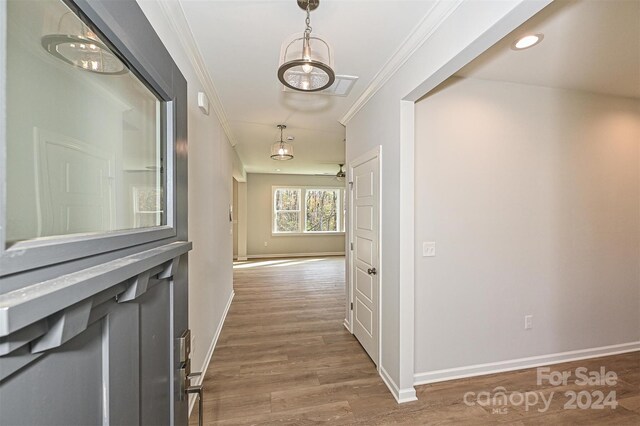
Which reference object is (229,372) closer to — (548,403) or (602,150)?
(548,403)

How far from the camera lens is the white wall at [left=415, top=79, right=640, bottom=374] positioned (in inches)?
87.6

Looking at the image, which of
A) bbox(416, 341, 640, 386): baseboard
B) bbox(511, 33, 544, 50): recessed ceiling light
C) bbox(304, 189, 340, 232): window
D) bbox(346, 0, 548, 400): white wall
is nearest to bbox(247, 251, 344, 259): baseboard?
bbox(304, 189, 340, 232): window

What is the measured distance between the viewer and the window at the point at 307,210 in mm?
8445

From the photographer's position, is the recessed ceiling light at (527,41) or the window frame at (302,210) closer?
the recessed ceiling light at (527,41)

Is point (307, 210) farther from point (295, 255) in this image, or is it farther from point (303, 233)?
point (295, 255)

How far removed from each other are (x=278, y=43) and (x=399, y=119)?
102cm

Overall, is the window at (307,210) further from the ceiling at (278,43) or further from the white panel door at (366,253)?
the white panel door at (366,253)

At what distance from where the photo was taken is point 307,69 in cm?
137

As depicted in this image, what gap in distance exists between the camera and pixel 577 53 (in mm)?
1925

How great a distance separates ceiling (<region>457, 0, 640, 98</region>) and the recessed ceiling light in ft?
0.09

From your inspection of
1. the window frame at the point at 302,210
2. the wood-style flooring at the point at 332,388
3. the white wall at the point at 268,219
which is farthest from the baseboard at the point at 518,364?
the white wall at the point at 268,219

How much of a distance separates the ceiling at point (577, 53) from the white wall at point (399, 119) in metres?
0.59

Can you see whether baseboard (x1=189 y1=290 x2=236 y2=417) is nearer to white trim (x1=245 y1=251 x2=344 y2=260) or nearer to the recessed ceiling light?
the recessed ceiling light

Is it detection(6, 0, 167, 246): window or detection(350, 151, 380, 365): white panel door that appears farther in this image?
detection(350, 151, 380, 365): white panel door
